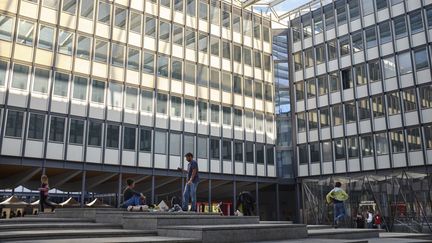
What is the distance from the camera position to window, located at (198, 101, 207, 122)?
33.7m

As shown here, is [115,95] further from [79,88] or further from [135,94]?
[79,88]

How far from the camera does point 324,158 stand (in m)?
36.0

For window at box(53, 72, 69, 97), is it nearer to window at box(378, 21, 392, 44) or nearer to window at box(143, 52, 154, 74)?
window at box(143, 52, 154, 74)

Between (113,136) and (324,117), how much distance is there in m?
18.1

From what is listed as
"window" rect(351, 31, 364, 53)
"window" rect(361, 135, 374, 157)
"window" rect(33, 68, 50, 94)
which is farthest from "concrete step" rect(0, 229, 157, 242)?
"window" rect(351, 31, 364, 53)

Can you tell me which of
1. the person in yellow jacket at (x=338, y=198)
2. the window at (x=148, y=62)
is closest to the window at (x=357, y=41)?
the window at (x=148, y=62)

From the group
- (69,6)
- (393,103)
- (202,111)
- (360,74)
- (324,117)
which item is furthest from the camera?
(324,117)

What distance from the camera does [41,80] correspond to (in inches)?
1039

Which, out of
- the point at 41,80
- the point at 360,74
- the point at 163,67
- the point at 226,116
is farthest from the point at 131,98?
the point at 360,74

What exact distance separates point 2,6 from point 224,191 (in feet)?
Result: 78.7

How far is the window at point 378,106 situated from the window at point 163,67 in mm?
16265

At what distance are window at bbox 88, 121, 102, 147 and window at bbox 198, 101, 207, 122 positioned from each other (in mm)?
8401

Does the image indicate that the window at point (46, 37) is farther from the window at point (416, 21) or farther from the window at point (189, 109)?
the window at point (416, 21)

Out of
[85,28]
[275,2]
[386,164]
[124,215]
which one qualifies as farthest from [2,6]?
[386,164]
